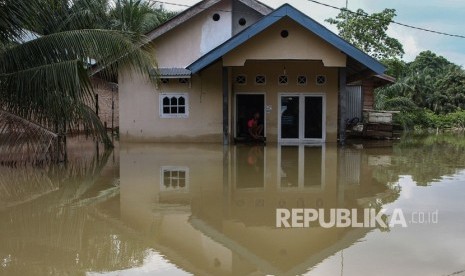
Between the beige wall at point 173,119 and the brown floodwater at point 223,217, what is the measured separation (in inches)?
200

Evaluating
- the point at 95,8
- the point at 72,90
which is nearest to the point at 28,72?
the point at 72,90

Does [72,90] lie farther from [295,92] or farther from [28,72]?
[295,92]

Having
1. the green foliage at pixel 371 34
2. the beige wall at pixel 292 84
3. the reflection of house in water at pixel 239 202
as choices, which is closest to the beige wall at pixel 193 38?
the beige wall at pixel 292 84

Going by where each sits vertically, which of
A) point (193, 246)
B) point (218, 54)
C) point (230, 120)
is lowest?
point (193, 246)

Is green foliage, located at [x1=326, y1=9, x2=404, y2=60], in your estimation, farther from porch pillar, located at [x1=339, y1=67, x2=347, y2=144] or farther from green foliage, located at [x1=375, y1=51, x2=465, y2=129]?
porch pillar, located at [x1=339, y1=67, x2=347, y2=144]

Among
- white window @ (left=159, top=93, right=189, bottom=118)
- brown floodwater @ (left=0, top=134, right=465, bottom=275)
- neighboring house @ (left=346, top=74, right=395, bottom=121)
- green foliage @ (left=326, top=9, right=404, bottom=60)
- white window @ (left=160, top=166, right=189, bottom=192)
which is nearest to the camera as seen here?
brown floodwater @ (left=0, top=134, right=465, bottom=275)

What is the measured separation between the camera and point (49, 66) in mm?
9625

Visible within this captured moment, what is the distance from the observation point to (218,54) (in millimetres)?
14320

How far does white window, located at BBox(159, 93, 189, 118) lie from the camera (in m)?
16.5

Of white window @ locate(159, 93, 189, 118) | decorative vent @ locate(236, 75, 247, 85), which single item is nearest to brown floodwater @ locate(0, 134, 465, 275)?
white window @ locate(159, 93, 189, 118)

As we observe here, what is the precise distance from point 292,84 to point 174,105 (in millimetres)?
4012

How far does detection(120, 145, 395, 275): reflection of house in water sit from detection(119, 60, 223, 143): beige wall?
143 inches

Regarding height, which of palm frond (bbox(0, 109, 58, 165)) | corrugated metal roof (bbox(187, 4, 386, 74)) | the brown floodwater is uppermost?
corrugated metal roof (bbox(187, 4, 386, 74))

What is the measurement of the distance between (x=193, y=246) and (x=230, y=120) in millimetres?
11506
